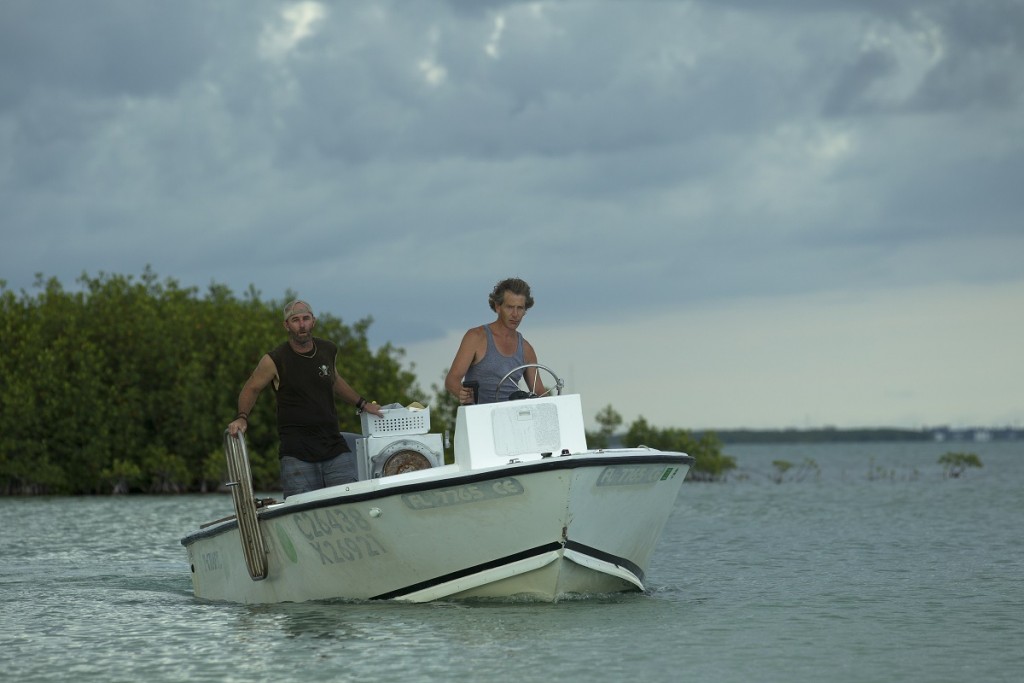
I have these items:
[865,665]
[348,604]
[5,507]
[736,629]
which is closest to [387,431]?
[348,604]

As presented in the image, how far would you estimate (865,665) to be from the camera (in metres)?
9.75

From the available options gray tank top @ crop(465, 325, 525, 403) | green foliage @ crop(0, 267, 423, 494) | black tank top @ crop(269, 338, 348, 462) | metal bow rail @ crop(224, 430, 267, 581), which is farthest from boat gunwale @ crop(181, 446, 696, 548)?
green foliage @ crop(0, 267, 423, 494)

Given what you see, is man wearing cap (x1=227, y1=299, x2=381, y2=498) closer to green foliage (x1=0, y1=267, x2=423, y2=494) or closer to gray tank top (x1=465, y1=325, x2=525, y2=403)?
gray tank top (x1=465, y1=325, x2=525, y2=403)

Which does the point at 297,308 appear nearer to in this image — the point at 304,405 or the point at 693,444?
the point at 304,405

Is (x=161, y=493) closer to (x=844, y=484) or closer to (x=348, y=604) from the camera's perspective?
(x=844, y=484)

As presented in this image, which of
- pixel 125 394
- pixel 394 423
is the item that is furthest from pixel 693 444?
pixel 394 423

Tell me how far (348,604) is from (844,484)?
136 ft

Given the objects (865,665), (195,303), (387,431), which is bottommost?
(865,665)

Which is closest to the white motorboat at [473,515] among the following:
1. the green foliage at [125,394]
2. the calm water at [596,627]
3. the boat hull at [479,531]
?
the boat hull at [479,531]

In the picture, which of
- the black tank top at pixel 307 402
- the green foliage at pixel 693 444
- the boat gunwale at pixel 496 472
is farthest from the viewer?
the green foliage at pixel 693 444

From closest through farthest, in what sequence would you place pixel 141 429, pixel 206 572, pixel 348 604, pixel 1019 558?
1. pixel 348 604
2. pixel 206 572
3. pixel 1019 558
4. pixel 141 429

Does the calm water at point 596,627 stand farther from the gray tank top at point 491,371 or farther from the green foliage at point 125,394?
the green foliage at point 125,394

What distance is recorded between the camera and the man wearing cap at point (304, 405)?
11633 millimetres

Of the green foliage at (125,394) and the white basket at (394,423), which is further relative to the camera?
the green foliage at (125,394)
